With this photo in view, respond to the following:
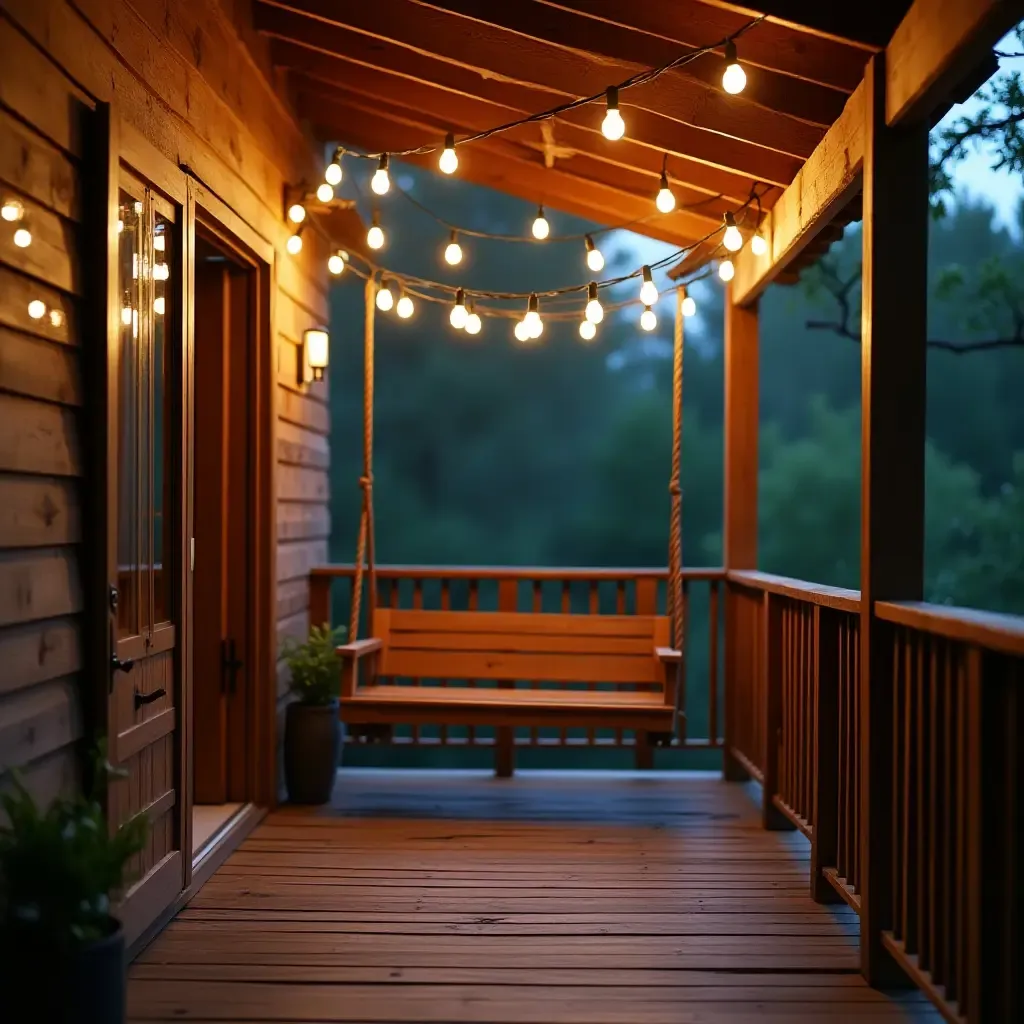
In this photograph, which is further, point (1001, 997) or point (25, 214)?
point (25, 214)

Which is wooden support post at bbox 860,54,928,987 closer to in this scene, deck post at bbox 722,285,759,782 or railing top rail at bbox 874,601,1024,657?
railing top rail at bbox 874,601,1024,657

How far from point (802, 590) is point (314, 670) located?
2.06 metres

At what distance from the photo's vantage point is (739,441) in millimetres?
5602

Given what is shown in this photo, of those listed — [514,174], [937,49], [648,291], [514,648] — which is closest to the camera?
[937,49]

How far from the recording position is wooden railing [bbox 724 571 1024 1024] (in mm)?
2264

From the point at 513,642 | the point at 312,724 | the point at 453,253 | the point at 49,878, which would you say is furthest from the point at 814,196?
the point at 49,878

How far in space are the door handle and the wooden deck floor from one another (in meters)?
0.67

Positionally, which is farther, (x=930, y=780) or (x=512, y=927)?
(x=512, y=927)

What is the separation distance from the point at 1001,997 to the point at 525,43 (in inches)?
127

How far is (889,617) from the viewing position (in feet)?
9.57

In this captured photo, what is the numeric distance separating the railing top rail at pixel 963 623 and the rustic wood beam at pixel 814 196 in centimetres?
129

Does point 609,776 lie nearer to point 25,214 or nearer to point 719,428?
point 25,214

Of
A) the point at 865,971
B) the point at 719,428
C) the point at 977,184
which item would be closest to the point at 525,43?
the point at 865,971

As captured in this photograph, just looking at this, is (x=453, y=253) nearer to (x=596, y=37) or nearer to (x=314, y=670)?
(x=596, y=37)
